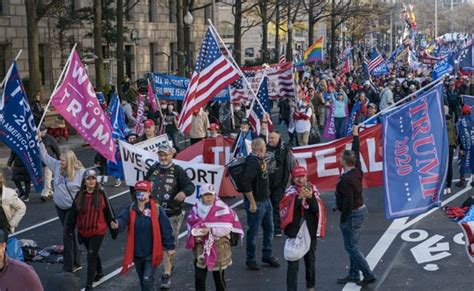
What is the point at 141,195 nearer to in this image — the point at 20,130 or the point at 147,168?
the point at 20,130

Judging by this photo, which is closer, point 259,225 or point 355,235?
point 355,235

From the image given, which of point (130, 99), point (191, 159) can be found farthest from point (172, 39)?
point (191, 159)

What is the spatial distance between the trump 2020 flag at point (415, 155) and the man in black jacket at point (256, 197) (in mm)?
1424

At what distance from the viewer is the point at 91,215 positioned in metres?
8.16

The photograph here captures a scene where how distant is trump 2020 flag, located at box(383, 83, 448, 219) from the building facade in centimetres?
2600

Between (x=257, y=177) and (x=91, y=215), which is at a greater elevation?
(x=257, y=177)

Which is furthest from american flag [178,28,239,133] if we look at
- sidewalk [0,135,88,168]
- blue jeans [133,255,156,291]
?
sidewalk [0,135,88,168]

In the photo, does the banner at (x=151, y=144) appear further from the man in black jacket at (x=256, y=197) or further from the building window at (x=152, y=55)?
the building window at (x=152, y=55)

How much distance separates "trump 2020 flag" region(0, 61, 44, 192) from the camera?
34.2ft

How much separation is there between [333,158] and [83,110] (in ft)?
13.4

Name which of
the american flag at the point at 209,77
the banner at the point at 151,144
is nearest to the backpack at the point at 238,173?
the banner at the point at 151,144

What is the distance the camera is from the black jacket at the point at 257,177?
30.1 feet

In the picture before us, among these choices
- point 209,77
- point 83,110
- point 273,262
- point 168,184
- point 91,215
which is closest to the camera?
point 91,215

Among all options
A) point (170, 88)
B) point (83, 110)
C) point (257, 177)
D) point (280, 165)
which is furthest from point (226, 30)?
point (257, 177)
